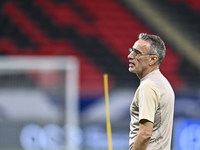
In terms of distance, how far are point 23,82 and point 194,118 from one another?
8.31ft

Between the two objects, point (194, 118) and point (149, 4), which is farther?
point (149, 4)

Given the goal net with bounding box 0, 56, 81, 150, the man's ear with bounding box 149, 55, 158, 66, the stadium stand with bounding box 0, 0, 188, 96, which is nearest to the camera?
the man's ear with bounding box 149, 55, 158, 66

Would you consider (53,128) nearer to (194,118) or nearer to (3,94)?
(3,94)

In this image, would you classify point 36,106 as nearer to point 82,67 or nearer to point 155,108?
point 82,67

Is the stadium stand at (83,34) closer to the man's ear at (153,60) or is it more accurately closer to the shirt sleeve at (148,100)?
the man's ear at (153,60)

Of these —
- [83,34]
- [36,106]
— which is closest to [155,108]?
[36,106]

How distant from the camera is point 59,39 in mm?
8000

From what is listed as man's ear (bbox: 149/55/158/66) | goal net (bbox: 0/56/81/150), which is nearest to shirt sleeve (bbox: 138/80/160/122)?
man's ear (bbox: 149/55/158/66)

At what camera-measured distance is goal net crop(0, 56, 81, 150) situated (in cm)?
618

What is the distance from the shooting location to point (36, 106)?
626 centimetres

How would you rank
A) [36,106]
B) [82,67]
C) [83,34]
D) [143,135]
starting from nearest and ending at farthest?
[143,135] → [36,106] → [82,67] → [83,34]

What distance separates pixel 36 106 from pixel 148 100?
4230 millimetres

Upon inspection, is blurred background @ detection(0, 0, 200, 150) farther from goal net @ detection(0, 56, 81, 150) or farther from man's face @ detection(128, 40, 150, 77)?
man's face @ detection(128, 40, 150, 77)

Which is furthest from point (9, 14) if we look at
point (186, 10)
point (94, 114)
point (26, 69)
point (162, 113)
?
point (162, 113)
